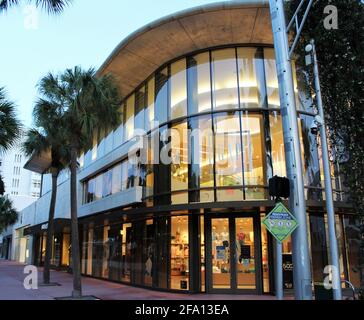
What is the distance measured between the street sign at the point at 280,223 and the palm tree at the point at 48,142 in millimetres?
12132

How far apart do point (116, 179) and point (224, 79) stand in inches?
362

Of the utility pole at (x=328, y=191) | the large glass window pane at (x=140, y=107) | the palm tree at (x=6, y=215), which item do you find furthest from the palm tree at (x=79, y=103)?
the palm tree at (x=6, y=215)

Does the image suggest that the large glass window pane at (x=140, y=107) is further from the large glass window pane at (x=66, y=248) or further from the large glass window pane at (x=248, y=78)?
the large glass window pane at (x=66, y=248)

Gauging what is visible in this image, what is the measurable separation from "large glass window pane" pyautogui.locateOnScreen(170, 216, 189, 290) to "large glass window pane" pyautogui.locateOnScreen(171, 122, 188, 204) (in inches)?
38.5

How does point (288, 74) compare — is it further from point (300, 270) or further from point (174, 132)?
point (174, 132)

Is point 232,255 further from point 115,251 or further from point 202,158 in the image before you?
point 115,251

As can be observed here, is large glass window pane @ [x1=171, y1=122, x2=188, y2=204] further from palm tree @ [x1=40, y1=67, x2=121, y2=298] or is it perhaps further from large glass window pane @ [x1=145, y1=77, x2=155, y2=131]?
palm tree @ [x1=40, y1=67, x2=121, y2=298]

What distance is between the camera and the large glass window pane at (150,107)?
20.0m

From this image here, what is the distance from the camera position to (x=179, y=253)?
16.9 meters

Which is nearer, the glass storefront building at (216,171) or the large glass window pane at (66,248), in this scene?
the glass storefront building at (216,171)

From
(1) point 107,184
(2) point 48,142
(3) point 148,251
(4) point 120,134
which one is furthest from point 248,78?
(1) point 107,184

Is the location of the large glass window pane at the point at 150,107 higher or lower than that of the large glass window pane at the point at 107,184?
higher

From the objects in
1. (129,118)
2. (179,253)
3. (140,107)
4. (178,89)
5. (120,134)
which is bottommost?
(179,253)
